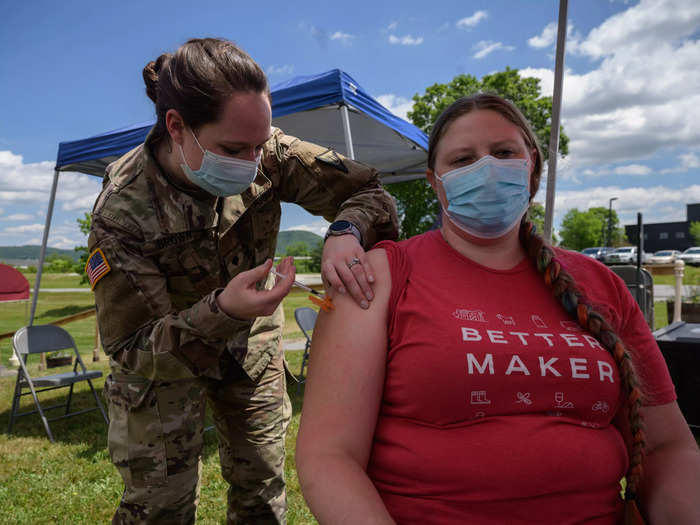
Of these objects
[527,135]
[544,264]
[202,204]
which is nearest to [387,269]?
[544,264]

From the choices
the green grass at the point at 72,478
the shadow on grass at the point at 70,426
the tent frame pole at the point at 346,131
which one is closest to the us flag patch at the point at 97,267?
the green grass at the point at 72,478

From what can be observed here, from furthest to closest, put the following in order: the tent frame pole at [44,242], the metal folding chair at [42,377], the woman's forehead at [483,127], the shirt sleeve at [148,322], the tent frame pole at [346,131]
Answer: the tent frame pole at [44,242] < the metal folding chair at [42,377] < the tent frame pole at [346,131] < the woman's forehead at [483,127] < the shirt sleeve at [148,322]

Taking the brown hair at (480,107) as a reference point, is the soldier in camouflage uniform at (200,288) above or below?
below

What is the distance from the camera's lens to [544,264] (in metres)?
1.32

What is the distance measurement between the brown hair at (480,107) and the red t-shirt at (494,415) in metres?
0.52

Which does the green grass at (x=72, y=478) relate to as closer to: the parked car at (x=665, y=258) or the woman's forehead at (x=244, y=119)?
the woman's forehead at (x=244, y=119)

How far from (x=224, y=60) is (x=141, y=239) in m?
0.62

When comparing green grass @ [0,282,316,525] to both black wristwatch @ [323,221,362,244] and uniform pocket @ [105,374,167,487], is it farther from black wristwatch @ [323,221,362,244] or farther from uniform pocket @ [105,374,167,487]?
black wristwatch @ [323,221,362,244]

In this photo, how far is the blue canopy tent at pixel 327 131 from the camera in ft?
13.7

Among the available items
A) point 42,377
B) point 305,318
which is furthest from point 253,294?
point 305,318

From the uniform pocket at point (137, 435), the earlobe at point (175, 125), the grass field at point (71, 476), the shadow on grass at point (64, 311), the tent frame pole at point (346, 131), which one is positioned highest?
the tent frame pole at point (346, 131)

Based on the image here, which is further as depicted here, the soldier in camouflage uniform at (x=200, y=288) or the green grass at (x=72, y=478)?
the green grass at (x=72, y=478)

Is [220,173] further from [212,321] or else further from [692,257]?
[692,257]

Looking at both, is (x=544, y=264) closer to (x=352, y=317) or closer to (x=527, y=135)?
(x=527, y=135)
